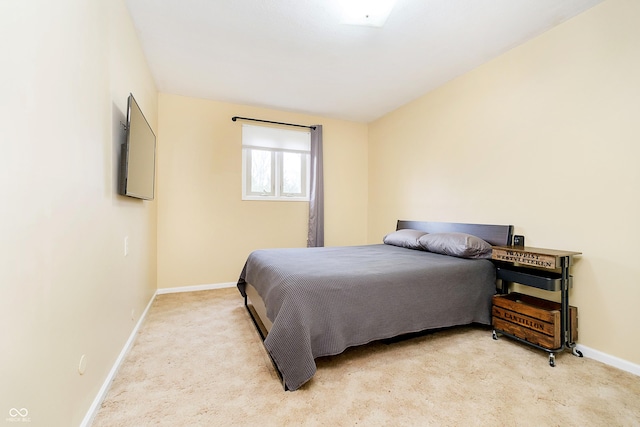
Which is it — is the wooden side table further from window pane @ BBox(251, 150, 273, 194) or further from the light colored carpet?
window pane @ BBox(251, 150, 273, 194)

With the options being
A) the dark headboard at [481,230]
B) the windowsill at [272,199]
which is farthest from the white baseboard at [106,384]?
the dark headboard at [481,230]

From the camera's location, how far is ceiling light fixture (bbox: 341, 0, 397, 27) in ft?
6.24

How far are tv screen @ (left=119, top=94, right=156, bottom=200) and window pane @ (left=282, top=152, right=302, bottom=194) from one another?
215cm

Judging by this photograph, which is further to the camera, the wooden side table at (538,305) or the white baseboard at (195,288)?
the white baseboard at (195,288)

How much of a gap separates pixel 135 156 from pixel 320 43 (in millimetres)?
1845

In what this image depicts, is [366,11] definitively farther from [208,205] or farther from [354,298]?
[208,205]

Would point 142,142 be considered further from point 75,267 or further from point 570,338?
point 570,338

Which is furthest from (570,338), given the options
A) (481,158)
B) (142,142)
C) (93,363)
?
(142,142)

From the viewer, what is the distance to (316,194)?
14.2 feet

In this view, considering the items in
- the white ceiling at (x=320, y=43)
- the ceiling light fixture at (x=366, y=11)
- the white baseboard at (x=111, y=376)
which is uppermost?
the white ceiling at (x=320, y=43)

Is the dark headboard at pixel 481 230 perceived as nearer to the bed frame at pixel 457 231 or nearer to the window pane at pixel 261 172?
the bed frame at pixel 457 231

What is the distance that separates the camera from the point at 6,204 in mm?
778

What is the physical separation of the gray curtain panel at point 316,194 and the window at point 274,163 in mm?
138

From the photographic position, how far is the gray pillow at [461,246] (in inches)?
99.4
